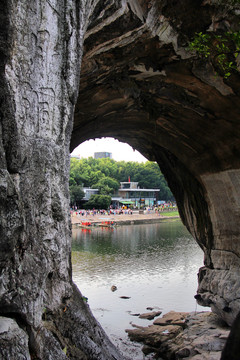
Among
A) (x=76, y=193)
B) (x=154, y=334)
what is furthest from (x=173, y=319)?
(x=76, y=193)

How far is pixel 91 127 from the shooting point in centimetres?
715

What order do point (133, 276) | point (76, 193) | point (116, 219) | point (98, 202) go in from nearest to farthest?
1. point (133, 276)
2. point (116, 219)
3. point (76, 193)
4. point (98, 202)

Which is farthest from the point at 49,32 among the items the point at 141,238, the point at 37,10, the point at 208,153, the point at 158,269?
the point at 141,238

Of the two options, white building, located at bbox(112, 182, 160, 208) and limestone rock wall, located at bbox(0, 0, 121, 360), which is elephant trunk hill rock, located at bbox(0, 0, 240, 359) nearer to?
limestone rock wall, located at bbox(0, 0, 121, 360)

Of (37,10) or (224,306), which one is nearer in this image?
(37,10)

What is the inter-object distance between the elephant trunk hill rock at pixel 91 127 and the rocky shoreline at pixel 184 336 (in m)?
0.53

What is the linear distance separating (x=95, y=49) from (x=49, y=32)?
1.57m

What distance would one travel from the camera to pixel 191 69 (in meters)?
5.71

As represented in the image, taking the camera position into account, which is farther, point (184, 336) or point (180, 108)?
point (184, 336)

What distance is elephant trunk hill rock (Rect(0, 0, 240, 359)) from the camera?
2465 mm

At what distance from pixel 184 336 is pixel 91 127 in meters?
4.87

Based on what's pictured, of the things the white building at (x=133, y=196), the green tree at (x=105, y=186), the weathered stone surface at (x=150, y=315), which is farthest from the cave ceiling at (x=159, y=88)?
the white building at (x=133, y=196)

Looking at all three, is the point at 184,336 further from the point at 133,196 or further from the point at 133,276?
the point at 133,196

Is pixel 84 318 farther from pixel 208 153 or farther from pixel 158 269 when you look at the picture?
pixel 158 269
